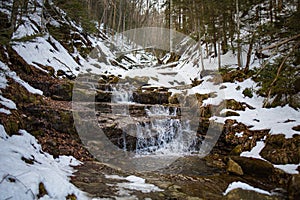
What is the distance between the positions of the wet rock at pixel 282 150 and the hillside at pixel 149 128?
0.10 feet

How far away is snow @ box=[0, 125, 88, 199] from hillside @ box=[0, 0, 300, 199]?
2cm

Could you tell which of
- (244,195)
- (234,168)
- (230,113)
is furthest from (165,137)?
(244,195)

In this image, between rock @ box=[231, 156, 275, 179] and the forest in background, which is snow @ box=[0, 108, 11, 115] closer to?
the forest in background

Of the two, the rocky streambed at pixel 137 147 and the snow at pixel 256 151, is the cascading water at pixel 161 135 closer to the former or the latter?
the rocky streambed at pixel 137 147

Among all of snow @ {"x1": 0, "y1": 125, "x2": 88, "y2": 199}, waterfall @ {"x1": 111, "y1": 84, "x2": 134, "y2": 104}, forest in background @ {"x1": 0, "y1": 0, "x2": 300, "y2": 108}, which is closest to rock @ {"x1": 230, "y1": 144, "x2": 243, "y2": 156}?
forest in background @ {"x1": 0, "y1": 0, "x2": 300, "y2": 108}

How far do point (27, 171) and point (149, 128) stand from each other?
643 cm

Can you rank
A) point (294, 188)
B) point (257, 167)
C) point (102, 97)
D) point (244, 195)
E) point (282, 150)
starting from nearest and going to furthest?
point (244, 195), point (294, 188), point (257, 167), point (282, 150), point (102, 97)

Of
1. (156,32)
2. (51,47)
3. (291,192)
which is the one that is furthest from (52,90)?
(156,32)

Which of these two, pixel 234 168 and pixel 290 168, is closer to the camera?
pixel 290 168

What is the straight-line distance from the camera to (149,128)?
10.0 m

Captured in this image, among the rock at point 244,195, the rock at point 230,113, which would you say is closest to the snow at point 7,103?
the rock at point 244,195

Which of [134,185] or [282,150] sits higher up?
[282,150]

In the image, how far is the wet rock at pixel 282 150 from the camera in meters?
6.34

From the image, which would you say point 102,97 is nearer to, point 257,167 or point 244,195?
point 257,167
